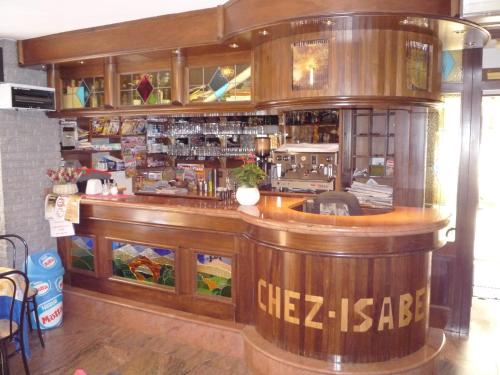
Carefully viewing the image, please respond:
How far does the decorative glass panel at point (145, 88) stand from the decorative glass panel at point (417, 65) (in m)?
2.23

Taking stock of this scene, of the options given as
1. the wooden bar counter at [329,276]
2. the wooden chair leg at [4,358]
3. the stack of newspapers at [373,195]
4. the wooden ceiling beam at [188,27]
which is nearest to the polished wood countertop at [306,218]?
the wooden bar counter at [329,276]

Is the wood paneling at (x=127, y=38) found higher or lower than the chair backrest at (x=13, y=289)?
higher

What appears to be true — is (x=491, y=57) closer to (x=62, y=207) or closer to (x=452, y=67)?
(x=452, y=67)

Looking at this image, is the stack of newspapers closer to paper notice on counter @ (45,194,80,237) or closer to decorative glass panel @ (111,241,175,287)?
decorative glass panel @ (111,241,175,287)

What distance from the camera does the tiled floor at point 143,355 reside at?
351 centimetres

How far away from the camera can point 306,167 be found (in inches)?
254

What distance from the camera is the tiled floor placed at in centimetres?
351

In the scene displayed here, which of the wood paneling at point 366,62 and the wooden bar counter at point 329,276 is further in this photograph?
the wood paneling at point 366,62

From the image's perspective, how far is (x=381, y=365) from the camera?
309 centimetres

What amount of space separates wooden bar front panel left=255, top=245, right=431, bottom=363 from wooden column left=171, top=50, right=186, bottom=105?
1.85 meters

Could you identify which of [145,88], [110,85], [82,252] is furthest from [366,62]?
[82,252]

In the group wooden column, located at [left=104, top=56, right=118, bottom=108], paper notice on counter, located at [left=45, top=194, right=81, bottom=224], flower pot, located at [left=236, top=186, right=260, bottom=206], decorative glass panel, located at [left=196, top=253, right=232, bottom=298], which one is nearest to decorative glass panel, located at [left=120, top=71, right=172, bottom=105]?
wooden column, located at [left=104, top=56, right=118, bottom=108]

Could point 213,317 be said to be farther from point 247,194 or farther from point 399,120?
point 399,120

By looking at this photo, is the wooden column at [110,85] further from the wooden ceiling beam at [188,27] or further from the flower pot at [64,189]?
the flower pot at [64,189]
